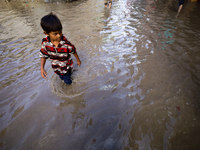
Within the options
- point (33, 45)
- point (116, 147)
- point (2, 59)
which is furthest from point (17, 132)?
point (33, 45)

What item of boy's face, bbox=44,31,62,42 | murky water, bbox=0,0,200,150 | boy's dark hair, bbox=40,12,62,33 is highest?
boy's dark hair, bbox=40,12,62,33

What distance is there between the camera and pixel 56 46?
5.87 ft

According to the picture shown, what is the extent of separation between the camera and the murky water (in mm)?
1596

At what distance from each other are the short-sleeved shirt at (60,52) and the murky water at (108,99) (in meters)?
0.62

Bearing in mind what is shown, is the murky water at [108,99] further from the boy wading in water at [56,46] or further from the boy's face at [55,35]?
the boy's face at [55,35]

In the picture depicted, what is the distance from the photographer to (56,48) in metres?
1.81

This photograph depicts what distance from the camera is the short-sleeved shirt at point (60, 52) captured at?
5.88 ft

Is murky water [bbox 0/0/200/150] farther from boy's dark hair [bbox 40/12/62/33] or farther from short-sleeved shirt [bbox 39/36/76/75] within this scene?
boy's dark hair [bbox 40/12/62/33]

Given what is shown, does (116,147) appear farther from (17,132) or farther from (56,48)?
(56,48)

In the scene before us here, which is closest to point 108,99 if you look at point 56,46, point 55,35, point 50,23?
point 56,46

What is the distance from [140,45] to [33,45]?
4164mm

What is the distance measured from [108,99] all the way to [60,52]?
131cm

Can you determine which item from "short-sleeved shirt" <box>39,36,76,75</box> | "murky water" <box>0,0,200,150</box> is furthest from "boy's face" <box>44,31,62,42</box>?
"murky water" <box>0,0,200,150</box>

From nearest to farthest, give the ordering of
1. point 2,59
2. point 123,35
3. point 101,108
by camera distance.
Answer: point 101,108 → point 2,59 → point 123,35
